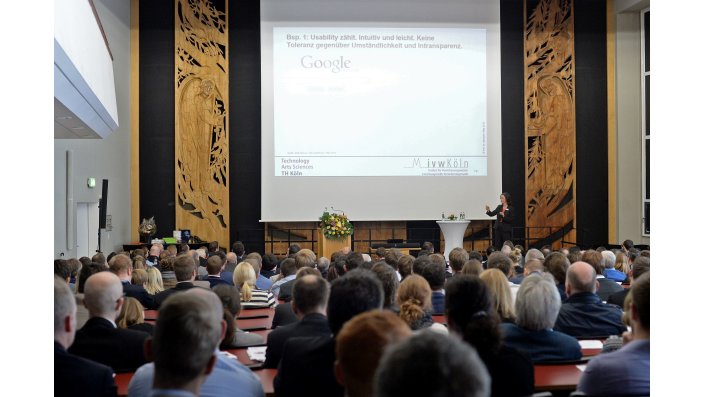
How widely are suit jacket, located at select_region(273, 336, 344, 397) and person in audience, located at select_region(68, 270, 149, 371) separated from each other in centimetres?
101

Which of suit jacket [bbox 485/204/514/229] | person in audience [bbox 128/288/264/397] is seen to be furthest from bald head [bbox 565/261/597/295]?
suit jacket [bbox 485/204/514/229]

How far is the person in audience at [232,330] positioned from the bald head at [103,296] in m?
0.51

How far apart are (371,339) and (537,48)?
13.5 meters

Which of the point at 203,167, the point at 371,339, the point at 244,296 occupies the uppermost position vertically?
the point at 203,167

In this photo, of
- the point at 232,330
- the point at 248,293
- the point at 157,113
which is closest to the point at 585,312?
the point at 232,330

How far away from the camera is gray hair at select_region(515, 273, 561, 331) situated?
348cm

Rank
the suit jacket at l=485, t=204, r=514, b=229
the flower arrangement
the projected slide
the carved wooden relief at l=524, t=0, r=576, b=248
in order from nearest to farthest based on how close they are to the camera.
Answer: the flower arrangement < the suit jacket at l=485, t=204, r=514, b=229 < the projected slide < the carved wooden relief at l=524, t=0, r=576, b=248

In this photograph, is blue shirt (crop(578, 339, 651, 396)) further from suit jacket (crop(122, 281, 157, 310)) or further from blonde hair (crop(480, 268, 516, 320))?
suit jacket (crop(122, 281, 157, 310))

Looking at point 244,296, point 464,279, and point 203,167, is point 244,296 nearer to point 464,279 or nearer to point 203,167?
point 464,279

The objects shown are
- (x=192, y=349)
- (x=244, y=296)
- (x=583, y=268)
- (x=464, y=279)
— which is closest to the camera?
(x=192, y=349)

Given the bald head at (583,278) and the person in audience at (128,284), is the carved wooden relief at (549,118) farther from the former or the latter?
the bald head at (583,278)

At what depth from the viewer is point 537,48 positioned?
14.5m

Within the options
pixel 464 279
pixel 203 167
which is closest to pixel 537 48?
pixel 203 167

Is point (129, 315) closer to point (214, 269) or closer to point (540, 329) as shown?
point (540, 329)
